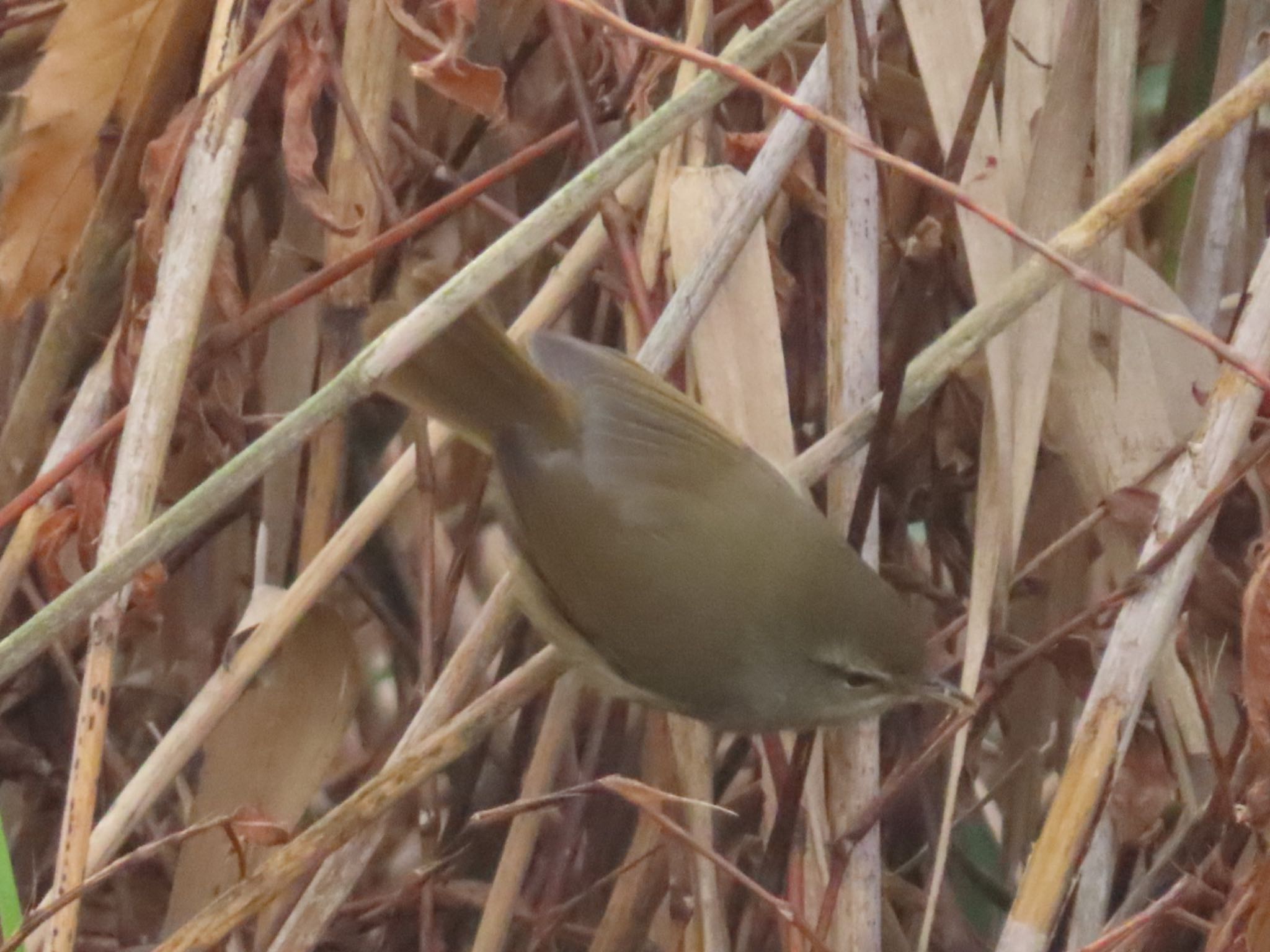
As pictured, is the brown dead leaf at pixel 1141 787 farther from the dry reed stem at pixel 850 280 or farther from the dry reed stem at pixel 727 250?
the dry reed stem at pixel 727 250

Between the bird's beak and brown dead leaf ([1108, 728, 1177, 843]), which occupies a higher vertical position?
the bird's beak

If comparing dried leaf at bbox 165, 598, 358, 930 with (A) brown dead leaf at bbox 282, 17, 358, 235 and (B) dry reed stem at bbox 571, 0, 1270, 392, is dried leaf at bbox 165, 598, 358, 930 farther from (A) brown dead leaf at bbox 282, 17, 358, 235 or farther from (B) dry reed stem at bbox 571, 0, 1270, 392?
(B) dry reed stem at bbox 571, 0, 1270, 392

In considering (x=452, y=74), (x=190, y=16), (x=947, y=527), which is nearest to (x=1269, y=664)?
(x=947, y=527)

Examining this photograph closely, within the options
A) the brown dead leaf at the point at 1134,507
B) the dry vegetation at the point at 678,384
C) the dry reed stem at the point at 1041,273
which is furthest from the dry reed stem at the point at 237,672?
the brown dead leaf at the point at 1134,507

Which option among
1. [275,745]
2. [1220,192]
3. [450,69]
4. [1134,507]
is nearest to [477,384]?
[450,69]

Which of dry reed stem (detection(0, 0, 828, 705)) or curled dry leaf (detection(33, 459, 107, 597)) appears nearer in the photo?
dry reed stem (detection(0, 0, 828, 705))

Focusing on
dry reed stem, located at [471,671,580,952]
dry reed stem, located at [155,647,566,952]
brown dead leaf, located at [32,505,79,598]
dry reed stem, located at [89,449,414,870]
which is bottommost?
dry reed stem, located at [471,671,580,952]

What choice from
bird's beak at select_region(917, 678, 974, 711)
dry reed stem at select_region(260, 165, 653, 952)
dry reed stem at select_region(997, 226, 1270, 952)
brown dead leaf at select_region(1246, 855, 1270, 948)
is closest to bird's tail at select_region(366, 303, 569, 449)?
dry reed stem at select_region(260, 165, 653, 952)
